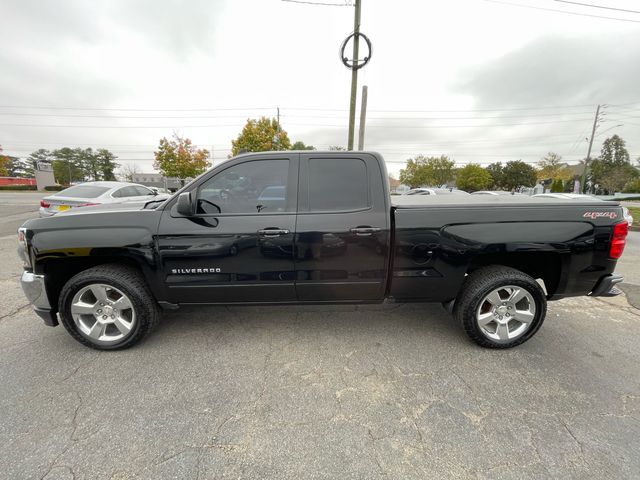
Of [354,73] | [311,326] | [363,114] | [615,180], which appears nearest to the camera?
[311,326]

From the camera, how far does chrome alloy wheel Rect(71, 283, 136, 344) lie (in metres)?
2.71

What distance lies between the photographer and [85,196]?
756cm

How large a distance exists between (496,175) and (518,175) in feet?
12.2

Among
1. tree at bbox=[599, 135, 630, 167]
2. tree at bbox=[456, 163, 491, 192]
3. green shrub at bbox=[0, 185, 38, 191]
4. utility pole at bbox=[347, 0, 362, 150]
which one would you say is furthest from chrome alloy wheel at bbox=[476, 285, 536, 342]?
tree at bbox=[599, 135, 630, 167]

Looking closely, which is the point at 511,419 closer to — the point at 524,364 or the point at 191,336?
the point at 524,364

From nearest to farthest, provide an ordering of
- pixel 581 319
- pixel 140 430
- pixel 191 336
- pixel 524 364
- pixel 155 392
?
pixel 140 430 → pixel 155 392 → pixel 524 364 → pixel 191 336 → pixel 581 319

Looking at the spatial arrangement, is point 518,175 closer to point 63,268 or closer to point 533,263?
point 533,263

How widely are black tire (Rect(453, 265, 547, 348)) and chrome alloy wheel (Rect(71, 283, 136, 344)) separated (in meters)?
3.23

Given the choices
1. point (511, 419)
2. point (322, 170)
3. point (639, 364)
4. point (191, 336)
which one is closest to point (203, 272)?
point (191, 336)

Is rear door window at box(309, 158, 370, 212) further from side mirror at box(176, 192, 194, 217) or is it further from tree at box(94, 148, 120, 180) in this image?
tree at box(94, 148, 120, 180)

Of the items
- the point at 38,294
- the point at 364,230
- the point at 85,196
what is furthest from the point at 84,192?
the point at 364,230

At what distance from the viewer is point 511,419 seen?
204 centimetres

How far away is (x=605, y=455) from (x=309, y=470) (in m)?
1.83

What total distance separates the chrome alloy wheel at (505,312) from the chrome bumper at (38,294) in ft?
13.6
